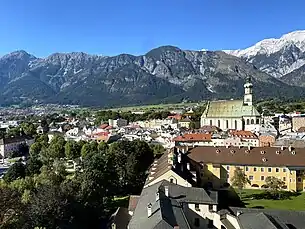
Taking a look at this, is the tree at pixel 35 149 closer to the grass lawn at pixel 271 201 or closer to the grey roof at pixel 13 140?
the grey roof at pixel 13 140

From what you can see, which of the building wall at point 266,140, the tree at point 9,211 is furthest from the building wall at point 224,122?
the tree at point 9,211

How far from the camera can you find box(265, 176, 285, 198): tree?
2176 inches

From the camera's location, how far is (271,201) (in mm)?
52969

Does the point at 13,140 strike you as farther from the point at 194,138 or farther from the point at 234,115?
the point at 234,115

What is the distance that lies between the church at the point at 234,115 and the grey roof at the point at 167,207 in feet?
285

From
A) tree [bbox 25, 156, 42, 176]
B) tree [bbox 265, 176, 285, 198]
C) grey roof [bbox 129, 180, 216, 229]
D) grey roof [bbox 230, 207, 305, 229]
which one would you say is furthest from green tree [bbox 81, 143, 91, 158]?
grey roof [bbox 230, 207, 305, 229]

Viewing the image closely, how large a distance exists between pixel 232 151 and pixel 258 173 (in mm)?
5641

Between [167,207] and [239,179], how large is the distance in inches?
1080

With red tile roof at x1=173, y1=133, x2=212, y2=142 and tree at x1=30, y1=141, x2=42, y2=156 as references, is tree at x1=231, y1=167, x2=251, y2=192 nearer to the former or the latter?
red tile roof at x1=173, y1=133, x2=212, y2=142

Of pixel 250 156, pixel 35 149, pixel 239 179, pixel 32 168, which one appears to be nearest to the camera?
pixel 239 179

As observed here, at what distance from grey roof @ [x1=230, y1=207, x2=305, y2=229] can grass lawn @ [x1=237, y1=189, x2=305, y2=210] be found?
46.5ft

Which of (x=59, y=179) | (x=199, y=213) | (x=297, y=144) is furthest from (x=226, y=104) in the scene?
(x=199, y=213)

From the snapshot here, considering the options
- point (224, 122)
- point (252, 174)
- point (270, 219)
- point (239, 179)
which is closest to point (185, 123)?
point (224, 122)

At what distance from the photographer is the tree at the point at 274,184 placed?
5528 centimetres
